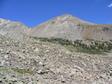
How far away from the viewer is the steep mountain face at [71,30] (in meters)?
138

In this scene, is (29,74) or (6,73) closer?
(6,73)

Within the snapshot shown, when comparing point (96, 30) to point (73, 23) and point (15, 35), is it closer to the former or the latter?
point (73, 23)

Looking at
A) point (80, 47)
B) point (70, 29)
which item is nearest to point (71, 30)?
point (70, 29)

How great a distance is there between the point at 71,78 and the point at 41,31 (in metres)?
153

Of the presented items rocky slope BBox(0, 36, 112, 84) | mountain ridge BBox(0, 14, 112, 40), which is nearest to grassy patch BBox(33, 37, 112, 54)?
rocky slope BBox(0, 36, 112, 84)

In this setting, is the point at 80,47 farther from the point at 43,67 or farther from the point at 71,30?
the point at 71,30

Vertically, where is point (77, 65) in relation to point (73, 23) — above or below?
below

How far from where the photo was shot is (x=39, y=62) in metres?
24.7

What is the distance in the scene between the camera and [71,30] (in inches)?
5994

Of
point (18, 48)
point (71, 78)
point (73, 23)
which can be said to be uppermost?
point (73, 23)

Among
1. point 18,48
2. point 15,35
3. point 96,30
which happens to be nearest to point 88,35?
point 96,30

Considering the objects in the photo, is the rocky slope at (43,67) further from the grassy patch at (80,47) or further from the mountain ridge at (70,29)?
the mountain ridge at (70,29)

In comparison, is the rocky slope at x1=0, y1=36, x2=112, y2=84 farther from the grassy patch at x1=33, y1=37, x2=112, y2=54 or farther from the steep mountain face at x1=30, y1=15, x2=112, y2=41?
the steep mountain face at x1=30, y1=15, x2=112, y2=41

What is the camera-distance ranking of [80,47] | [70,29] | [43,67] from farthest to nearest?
[70,29]
[80,47]
[43,67]
